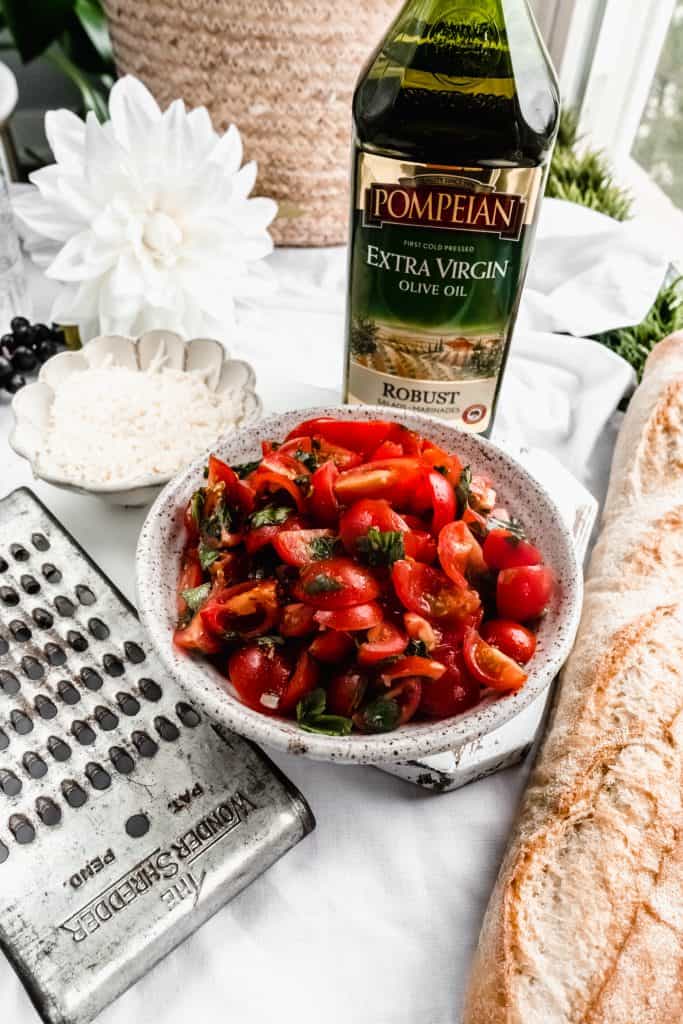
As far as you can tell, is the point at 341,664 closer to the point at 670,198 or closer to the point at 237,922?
the point at 237,922

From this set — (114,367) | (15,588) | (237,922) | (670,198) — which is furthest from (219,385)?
(670,198)

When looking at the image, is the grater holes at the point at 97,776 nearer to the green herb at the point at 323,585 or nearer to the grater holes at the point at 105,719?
the grater holes at the point at 105,719

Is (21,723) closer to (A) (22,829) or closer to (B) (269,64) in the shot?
(A) (22,829)

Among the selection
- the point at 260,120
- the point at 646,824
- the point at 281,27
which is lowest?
the point at 646,824

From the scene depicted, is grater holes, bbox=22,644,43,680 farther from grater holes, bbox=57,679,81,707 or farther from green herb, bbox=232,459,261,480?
green herb, bbox=232,459,261,480

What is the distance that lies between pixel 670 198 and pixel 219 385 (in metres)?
1.21

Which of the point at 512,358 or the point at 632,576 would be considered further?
the point at 512,358

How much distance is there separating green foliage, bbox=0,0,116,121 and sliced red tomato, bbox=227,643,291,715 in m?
1.16

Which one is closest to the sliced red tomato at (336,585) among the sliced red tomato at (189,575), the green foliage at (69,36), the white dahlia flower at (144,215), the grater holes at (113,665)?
the sliced red tomato at (189,575)

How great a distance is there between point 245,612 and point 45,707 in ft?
0.67

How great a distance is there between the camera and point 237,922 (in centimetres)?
65

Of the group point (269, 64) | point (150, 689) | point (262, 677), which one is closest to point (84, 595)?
point (150, 689)

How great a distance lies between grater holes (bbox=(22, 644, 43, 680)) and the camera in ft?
2.30

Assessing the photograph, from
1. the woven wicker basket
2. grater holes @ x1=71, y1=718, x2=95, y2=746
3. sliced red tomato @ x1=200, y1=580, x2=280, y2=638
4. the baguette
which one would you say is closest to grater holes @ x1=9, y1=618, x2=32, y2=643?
grater holes @ x1=71, y1=718, x2=95, y2=746
